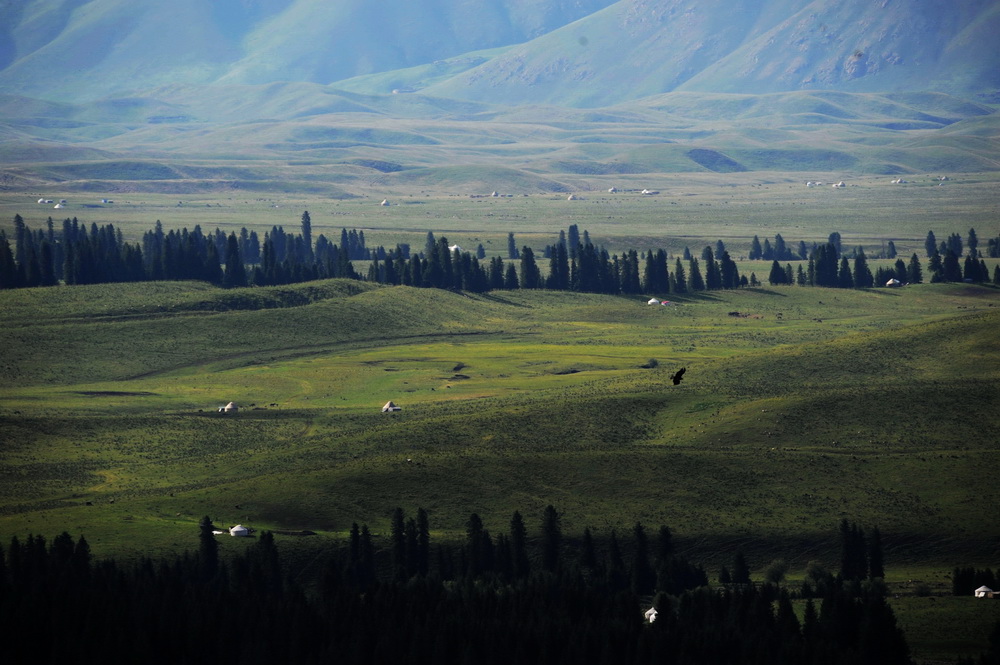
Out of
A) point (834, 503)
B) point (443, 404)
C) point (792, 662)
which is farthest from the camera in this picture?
point (443, 404)

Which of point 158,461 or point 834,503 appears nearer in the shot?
point 834,503

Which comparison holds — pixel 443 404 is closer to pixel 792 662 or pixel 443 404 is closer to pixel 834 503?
pixel 834 503

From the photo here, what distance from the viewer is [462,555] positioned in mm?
107250

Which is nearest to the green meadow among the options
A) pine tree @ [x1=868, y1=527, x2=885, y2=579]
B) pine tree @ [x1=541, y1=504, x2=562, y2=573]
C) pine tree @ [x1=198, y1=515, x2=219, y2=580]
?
pine tree @ [x1=868, y1=527, x2=885, y2=579]

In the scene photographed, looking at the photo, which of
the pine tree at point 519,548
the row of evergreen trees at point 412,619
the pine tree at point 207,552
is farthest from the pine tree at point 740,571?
the pine tree at point 207,552

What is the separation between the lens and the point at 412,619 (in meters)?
89.6

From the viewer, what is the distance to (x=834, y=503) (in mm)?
120875

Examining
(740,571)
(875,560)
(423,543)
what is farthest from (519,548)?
(875,560)

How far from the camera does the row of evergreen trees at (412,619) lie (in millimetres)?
86375

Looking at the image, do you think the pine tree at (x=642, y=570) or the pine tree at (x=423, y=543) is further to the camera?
the pine tree at (x=423, y=543)

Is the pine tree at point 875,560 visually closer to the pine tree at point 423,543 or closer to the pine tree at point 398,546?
the pine tree at point 423,543

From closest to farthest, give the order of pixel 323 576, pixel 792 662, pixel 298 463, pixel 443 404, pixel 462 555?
pixel 792 662
pixel 323 576
pixel 462 555
pixel 298 463
pixel 443 404

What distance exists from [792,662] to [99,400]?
106 metres

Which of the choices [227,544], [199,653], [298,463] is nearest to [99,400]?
[298,463]
